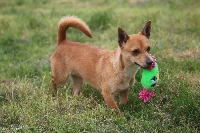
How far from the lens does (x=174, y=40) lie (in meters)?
7.64

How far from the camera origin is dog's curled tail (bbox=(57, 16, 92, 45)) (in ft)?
17.2

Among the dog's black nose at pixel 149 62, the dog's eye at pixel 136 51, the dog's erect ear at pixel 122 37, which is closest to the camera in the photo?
the dog's black nose at pixel 149 62

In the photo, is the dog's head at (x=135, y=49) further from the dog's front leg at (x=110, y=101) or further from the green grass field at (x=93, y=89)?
the green grass field at (x=93, y=89)

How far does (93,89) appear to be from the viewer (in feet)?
18.3

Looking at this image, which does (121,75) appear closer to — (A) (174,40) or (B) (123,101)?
(B) (123,101)

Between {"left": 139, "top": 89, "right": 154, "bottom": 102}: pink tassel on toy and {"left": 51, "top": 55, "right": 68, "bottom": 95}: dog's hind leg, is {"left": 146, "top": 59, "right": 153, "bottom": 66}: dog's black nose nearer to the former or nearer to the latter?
{"left": 139, "top": 89, "right": 154, "bottom": 102}: pink tassel on toy

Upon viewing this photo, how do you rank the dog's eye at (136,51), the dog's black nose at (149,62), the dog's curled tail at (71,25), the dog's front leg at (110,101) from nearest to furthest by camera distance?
the dog's black nose at (149,62) → the dog's eye at (136,51) → the dog's front leg at (110,101) → the dog's curled tail at (71,25)

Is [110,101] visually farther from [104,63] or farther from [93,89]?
[93,89]

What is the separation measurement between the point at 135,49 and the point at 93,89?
1.45 m

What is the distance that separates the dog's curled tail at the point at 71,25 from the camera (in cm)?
525

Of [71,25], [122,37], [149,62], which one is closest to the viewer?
[149,62]

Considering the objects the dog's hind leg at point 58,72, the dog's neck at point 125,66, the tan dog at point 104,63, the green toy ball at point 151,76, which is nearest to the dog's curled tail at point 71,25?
the tan dog at point 104,63

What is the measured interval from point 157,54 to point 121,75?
2045 millimetres

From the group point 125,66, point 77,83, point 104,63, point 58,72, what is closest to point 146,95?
point 125,66
